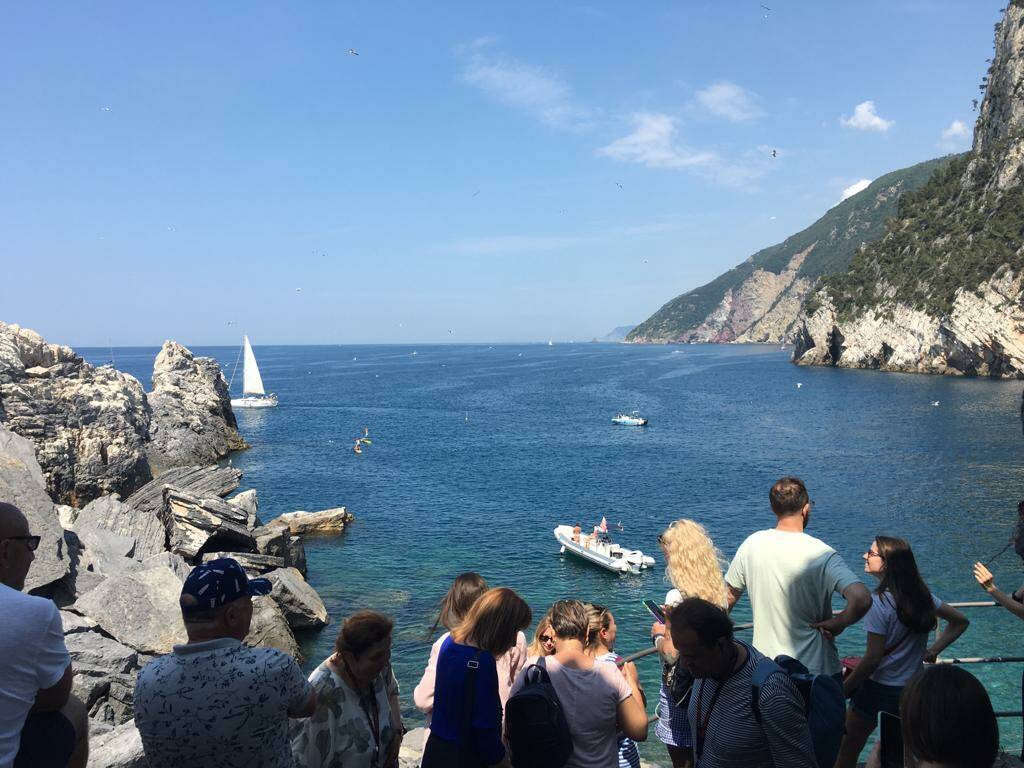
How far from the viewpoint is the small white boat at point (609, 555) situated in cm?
2650

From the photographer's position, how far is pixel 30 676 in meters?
3.48

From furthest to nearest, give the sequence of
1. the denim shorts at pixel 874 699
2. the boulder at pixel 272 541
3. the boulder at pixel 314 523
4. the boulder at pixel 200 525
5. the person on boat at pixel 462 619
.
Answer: the boulder at pixel 314 523 → the boulder at pixel 272 541 → the boulder at pixel 200 525 → the denim shorts at pixel 874 699 → the person on boat at pixel 462 619

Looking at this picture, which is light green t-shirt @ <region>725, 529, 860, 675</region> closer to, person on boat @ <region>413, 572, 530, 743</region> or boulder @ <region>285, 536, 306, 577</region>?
person on boat @ <region>413, 572, 530, 743</region>

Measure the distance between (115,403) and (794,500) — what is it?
114 feet

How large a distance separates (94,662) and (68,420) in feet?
75.3

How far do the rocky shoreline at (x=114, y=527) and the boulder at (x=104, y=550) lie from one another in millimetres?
66

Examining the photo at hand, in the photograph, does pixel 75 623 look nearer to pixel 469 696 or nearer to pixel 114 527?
pixel 114 527

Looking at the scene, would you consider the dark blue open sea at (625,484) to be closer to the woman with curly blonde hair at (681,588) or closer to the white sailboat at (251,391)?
the white sailboat at (251,391)

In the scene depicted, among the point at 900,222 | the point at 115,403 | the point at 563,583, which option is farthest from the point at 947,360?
the point at 115,403

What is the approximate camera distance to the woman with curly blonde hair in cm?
471

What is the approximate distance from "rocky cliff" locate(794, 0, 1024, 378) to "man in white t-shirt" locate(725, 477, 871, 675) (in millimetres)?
100428

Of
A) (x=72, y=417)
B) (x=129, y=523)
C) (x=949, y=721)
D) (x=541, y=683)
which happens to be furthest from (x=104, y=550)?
(x=949, y=721)

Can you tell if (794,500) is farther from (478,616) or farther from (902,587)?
(478,616)

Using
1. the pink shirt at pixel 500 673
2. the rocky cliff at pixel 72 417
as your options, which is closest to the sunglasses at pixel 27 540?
the pink shirt at pixel 500 673
